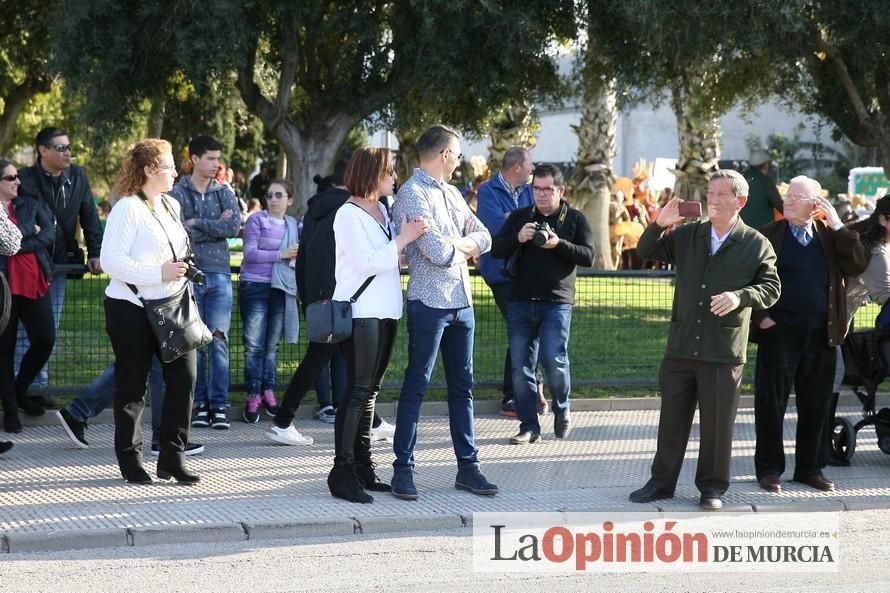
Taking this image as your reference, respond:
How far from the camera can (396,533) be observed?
6715mm

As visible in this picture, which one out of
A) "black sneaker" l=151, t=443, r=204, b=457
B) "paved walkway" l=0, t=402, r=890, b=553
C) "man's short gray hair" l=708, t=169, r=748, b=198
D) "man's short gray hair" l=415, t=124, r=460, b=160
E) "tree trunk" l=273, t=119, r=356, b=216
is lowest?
"paved walkway" l=0, t=402, r=890, b=553

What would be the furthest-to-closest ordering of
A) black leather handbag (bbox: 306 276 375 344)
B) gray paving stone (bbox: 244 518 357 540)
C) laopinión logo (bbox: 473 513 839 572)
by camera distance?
black leather handbag (bbox: 306 276 375 344) < gray paving stone (bbox: 244 518 357 540) < laopinión logo (bbox: 473 513 839 572)

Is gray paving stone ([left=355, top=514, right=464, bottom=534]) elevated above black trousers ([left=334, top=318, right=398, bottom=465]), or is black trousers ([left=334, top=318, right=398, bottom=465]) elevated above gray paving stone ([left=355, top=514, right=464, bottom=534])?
black trousers ([left=334, top=318, right=398, bottom=465])

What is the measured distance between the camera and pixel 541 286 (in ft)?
29.1

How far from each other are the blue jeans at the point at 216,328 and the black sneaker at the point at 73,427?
106 cm

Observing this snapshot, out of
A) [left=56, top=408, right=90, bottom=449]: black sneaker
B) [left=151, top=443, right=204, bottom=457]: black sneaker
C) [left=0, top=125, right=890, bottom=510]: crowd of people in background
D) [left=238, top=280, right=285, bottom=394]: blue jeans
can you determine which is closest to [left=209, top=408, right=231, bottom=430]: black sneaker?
[left=0, top=125, right=890, bottom=510]: crowd of people in background

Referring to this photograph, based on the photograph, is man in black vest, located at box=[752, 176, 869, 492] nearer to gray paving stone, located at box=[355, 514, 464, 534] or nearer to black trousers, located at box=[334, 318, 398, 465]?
gray paving stone, located at box=[355, 514, 464, 534]

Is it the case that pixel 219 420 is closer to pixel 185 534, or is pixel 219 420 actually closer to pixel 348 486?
pixel 348 486

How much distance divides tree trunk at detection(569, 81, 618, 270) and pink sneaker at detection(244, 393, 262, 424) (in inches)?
595

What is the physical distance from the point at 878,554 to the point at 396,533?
8.02ft

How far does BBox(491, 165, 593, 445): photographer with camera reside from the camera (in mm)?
8852

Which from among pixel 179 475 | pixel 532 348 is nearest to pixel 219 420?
pixel 179 475

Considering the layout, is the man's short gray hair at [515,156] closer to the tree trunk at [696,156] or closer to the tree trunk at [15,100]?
the tree trunk at [696,156]

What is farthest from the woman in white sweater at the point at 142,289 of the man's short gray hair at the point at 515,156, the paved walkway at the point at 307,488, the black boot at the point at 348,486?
the man's short gray hair at the point at 515,156
